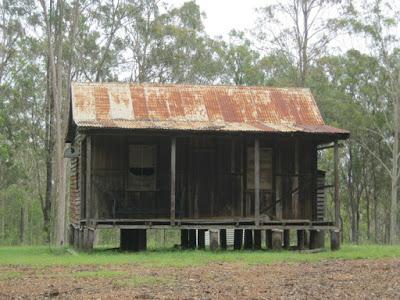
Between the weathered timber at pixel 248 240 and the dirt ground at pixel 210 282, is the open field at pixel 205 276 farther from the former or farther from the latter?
the weathered timber at pixel 248 240

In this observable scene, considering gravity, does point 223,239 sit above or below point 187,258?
above

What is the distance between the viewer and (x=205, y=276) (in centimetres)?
1625

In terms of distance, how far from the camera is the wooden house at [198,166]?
24.1 meters

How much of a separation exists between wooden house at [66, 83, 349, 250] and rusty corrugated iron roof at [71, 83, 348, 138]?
4 cm

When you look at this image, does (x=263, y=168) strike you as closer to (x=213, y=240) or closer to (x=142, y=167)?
(x=213, y=240)

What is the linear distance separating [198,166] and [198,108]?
2220mm

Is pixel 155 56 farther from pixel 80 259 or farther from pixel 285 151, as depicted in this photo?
pixel 80 259

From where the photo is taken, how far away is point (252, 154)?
25625 mm

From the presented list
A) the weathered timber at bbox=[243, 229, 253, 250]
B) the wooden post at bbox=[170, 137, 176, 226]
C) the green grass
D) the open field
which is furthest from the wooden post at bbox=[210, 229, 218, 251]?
A: the weathered timber at bbox=[243, 229, 253, 250]

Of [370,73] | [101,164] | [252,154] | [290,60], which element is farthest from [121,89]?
[370,73]

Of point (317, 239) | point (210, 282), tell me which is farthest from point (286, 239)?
point (210, 282)

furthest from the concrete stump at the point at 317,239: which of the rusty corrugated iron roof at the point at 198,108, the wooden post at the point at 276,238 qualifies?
the rusty corrugated iron roof at the point at 198,108

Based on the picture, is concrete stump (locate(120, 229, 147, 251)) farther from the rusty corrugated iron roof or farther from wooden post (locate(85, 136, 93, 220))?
the rusty corrugated iron roof

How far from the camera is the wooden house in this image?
24125 millimetres
